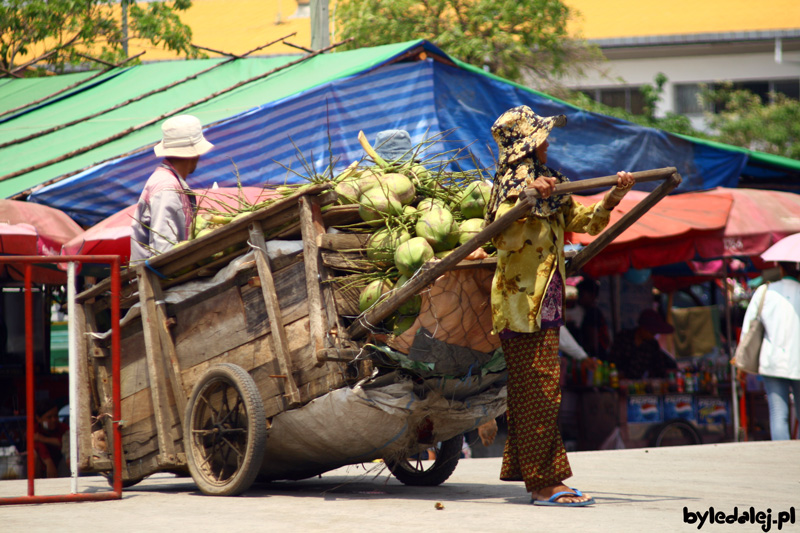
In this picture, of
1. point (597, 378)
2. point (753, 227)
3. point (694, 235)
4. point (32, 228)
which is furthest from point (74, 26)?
point (753, 227)

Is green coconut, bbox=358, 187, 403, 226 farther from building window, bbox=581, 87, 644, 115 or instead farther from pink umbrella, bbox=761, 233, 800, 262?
building window, bbox=581, 87, 644, 115

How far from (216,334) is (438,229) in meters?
1.38

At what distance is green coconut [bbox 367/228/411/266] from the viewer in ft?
15.3

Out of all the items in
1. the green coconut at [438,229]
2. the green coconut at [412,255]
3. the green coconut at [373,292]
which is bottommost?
the green coconut at [373,292]

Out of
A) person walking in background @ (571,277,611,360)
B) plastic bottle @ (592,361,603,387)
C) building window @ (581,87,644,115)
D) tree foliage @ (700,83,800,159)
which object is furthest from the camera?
building window @ (581,87,644,115)

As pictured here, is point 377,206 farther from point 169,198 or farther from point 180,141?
point 180,141

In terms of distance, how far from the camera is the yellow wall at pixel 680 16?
3105 centimetres

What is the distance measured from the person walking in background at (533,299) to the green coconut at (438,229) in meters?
0.20

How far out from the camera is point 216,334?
16.9 ft

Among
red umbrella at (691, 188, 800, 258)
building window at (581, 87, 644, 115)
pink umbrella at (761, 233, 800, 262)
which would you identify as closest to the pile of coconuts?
pink umbrella at (761, 233, 800, 262)

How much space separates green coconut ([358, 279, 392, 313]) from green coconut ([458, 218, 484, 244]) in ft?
1.43

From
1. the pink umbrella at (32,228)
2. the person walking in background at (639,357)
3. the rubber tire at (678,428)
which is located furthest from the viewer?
the person walking in background at (639,357)

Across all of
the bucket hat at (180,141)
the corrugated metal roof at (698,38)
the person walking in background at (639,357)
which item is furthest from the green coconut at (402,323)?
the corrugated metal roof at (698,38)

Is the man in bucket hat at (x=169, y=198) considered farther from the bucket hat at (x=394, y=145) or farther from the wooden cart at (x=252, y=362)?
the bucket hat at (x=394, y=145)
